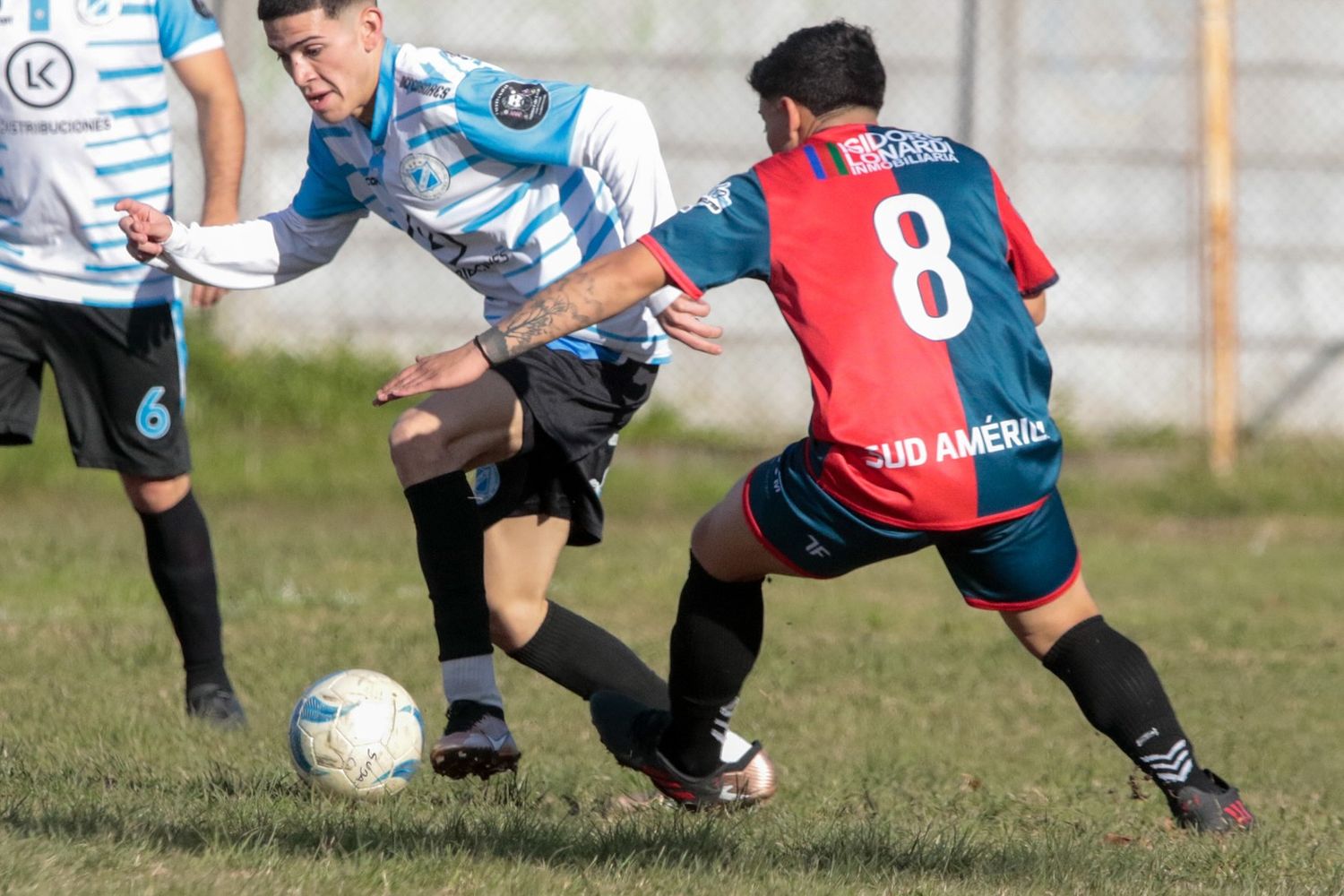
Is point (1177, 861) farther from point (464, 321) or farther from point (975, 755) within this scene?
point (464, 321)

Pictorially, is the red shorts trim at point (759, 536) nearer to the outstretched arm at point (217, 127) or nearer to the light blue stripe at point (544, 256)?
the light blue stripe at point (544, 256)

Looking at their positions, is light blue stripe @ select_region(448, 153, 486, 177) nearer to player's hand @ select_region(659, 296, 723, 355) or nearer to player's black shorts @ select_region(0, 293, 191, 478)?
player's hand @ select_region(659, 296, 723, 355)

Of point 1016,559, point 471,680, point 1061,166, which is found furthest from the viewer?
point 1061,166

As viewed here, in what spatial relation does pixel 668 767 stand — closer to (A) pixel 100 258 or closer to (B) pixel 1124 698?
(B) pixel 1124 698

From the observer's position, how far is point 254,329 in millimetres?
11055

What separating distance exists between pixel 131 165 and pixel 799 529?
254 cm

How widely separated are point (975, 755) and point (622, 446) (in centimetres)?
587

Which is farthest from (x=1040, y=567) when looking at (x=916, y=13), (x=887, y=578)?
(x=916, y=13)

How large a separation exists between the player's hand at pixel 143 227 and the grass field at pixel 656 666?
1275 mm

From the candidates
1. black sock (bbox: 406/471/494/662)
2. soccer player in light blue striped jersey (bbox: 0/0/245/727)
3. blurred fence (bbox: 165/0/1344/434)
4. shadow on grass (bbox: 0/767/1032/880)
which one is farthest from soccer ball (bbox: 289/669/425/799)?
blurred fence (bbox: 165/0/1344/434)

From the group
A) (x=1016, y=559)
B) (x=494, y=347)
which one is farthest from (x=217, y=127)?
(x=1016, y=559)

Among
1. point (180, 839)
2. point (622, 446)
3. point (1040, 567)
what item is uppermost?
point (1040, 567)

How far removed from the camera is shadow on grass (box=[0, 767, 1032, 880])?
346 centimetres

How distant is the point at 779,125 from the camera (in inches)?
154
